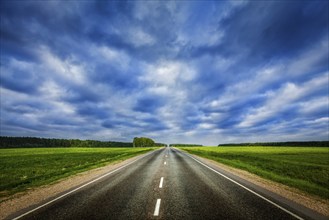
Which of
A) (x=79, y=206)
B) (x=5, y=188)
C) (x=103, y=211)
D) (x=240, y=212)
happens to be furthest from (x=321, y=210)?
(x=5, y=188)

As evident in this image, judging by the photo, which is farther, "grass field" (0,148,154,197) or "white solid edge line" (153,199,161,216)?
"grass field" (0,148,154,197)

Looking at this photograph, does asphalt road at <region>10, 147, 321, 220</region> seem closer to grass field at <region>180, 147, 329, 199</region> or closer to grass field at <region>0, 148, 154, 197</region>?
grass field at <region>180, 147, 329, 199</region>

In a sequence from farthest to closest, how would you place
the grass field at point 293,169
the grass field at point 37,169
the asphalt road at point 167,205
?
the grass field at point 37,169 → the grass field at point 293,169 → the asphalt road at point 167,205

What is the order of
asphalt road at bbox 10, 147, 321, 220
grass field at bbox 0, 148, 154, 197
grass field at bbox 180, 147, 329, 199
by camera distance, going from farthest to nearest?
grass field at bbox 0, 148, 154, 197, grass field at bbox 180, 147, 329, 199, asphalt road at bbox 10, 147, 321, 220

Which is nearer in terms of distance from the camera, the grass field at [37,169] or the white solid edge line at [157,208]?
the white solid edge line at [157,208]

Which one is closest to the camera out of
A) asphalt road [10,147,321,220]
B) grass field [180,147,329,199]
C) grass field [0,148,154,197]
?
asphalt road [10,147,321,220]

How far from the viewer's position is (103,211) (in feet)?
22.6

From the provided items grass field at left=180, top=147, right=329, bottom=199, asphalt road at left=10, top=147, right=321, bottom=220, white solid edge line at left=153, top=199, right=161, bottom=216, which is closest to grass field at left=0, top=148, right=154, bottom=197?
asphalt road at left=10, top=147, right=321, bottom=220

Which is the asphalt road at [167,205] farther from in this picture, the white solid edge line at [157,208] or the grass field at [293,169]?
the grass field at [293,169]

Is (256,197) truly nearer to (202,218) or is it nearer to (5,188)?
(202,218)

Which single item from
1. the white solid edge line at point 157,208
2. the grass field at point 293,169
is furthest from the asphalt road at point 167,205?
the grass field at point 293,169

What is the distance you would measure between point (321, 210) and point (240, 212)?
326 centimetres

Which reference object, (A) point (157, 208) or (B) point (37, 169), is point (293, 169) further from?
(B) point (37, 169)

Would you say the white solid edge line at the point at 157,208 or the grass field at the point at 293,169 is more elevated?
the grass field at the point at 293,169
